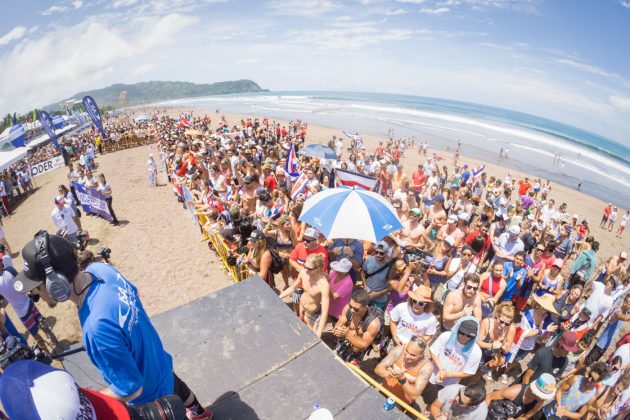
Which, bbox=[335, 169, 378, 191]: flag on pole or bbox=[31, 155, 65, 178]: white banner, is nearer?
bbox=[335, 169, 378, 191]: flag on pole

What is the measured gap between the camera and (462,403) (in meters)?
3.15

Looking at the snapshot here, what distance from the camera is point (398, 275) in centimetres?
510

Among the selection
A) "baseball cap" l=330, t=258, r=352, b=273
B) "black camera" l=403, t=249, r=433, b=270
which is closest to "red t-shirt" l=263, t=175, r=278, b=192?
"black camera" l=403, t=249, r=433, b=270

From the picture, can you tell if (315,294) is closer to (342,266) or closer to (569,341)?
(342,266)

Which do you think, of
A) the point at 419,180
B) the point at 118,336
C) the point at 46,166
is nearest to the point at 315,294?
the point at 118,336

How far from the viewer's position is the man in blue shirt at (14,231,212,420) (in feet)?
5.61

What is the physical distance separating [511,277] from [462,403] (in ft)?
10.8

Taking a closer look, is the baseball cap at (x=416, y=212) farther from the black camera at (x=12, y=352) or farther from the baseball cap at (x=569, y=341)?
the black camera at (x=12, y=352)

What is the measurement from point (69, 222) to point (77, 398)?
9.00 meters

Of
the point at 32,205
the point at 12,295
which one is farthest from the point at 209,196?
the point at 32,205

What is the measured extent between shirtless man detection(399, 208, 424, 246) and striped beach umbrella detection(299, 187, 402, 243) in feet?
4.58

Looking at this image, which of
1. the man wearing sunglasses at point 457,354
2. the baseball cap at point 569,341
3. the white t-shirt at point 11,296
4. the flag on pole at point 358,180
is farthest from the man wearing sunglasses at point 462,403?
the white t-shirt at point 11,296

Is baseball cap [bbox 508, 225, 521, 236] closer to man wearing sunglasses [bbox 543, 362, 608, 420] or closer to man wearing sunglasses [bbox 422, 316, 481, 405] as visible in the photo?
man wearing sunglasses [bbox 543, 362, 608, 420]

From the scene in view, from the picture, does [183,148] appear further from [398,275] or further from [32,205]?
[398,275]
